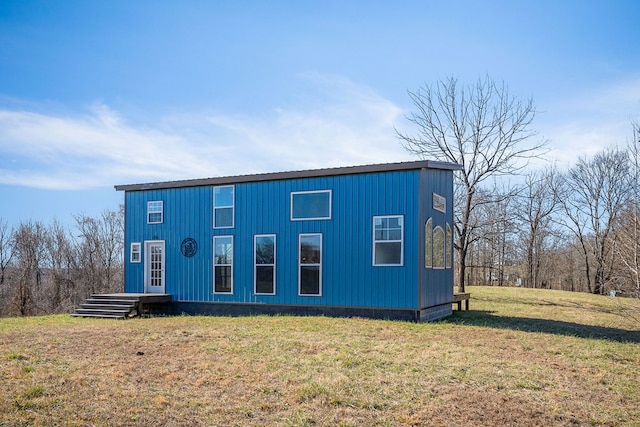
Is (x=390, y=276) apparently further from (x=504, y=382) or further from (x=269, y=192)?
(x=504, y=382)

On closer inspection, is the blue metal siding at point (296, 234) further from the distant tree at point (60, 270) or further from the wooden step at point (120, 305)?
the distant tree at point (60, 270)

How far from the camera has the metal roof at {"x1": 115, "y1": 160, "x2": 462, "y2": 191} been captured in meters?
13.4

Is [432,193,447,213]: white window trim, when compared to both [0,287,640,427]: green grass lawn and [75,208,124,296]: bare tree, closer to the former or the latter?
[0,287,640,427]: green grass lawn

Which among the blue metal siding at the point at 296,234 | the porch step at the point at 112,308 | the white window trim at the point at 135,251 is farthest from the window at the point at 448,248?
the white window trim at the point at 135,251

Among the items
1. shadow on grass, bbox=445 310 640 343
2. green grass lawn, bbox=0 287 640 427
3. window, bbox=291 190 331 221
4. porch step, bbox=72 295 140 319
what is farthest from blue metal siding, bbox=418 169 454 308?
porch step, bbox=72 295 140 319

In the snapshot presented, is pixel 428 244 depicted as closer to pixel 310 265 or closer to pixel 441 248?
pixel 441 248

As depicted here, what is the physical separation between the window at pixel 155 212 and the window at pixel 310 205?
15.3 ft

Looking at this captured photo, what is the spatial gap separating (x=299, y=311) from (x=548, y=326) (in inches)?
241

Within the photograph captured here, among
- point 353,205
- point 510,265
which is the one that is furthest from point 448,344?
point 510,265

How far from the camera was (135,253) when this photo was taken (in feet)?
57.1

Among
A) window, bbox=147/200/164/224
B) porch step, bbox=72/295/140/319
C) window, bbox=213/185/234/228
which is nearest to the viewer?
porch step, bbox=72/295/140/319

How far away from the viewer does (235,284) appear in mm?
15648

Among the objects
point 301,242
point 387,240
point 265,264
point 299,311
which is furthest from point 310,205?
point 299,311

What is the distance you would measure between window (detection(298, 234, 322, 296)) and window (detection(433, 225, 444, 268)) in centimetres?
298
